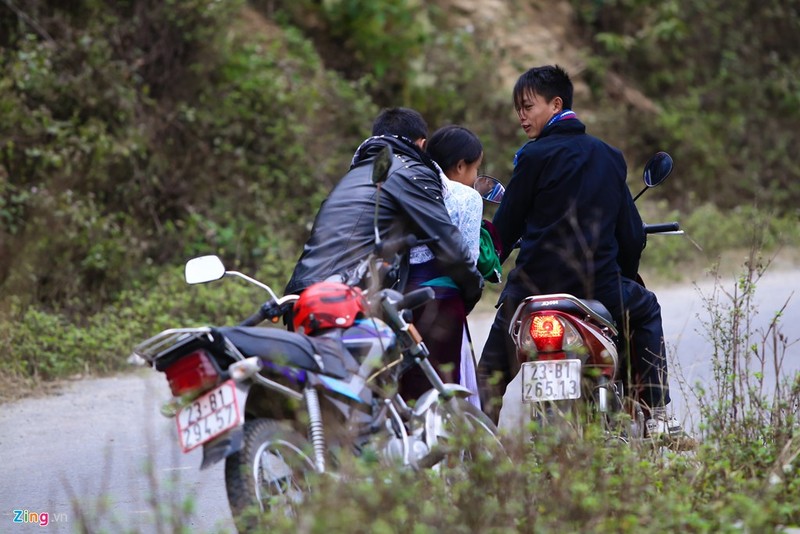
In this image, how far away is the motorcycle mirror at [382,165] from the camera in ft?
15.6

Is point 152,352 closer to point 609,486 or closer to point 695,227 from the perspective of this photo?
point 609,486

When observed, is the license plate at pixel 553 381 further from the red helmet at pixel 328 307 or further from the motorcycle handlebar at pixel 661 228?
the motorcycle handlebar at pixel 661 228

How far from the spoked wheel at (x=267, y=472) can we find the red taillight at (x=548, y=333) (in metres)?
1.47

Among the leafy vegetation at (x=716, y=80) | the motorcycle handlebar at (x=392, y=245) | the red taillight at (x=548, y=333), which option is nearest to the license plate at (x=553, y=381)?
the red taillight at (x=548, y=333)

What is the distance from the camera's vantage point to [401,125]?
5617mm

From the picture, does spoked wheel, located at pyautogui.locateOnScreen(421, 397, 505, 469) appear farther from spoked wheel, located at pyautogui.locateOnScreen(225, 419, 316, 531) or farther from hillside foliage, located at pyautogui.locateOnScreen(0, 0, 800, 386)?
hillside foliage, located at pyautogui.locateOnScreen(0, 0, 800, 386)

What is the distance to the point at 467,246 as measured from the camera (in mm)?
5438

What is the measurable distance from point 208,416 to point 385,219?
57.8 inches

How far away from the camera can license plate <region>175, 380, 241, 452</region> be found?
4059 mm

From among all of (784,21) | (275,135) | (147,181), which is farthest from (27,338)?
(784,21)

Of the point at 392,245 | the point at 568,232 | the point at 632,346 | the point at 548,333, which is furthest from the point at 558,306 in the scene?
the point at 392,245

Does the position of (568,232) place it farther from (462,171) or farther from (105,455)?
(105,455)

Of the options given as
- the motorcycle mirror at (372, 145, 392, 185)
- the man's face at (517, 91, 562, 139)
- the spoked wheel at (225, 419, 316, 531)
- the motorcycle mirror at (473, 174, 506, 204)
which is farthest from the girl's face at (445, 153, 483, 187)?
the spoked wheel at (225, 419, 316, 531)

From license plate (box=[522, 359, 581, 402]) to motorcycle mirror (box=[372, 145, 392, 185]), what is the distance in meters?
1.14
